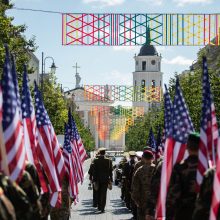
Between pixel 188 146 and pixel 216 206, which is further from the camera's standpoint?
pixel 188 146

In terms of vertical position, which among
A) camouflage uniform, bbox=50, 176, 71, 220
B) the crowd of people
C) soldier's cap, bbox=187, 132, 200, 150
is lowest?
camouflage uniform, bbox=50, 176, 71, 220

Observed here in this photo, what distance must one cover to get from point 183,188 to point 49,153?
8.64 ft

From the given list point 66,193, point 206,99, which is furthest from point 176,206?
point 66,193

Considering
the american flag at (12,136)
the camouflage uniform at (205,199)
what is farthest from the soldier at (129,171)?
the camouflage uniform at (205,199)

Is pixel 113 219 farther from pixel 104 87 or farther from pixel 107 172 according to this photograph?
pixel 104 87

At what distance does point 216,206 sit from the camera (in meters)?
6.36

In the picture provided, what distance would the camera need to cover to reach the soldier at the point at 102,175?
63.6 ft

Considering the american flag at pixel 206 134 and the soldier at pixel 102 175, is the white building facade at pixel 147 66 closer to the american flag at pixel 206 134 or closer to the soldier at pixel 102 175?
the soldier at pixel 102 175

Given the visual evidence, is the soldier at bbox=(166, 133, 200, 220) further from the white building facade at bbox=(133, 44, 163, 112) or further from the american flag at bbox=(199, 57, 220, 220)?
the white building facade at bbox=(133, 44, 163, 112)

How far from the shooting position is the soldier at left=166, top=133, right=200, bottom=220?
8.16 metres

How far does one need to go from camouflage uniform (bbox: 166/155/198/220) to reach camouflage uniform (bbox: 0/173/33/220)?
2.35 meters

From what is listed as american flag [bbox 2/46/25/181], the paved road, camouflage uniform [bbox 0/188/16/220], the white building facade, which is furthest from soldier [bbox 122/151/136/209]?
the white building facade

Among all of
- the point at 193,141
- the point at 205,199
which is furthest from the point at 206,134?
the point at 205,199

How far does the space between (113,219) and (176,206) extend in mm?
9272
